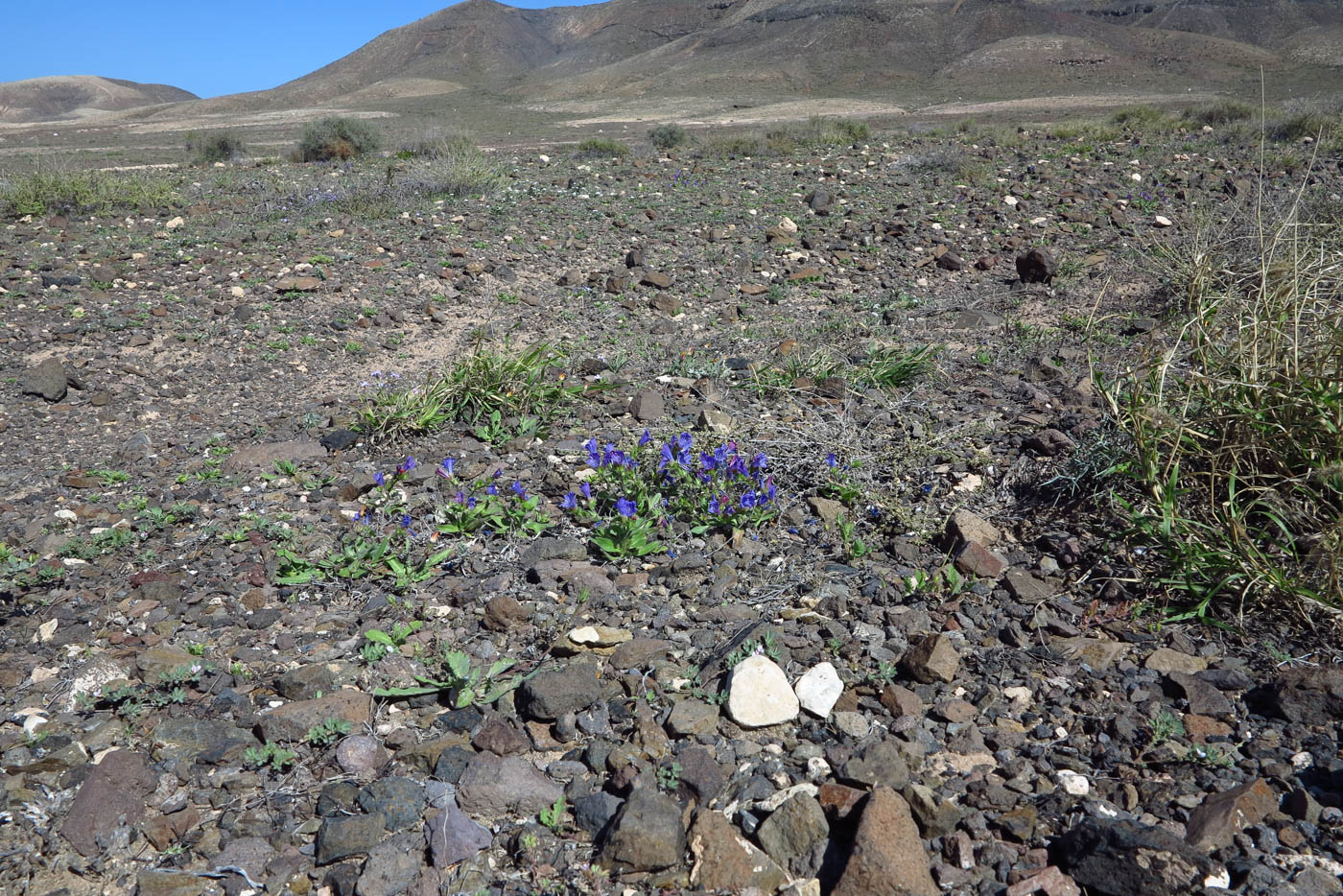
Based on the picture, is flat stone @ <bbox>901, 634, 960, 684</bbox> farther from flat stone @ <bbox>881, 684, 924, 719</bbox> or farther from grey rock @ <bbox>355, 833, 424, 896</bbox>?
grey rock @ <bbox>355, 833, 424, 896</bbox>

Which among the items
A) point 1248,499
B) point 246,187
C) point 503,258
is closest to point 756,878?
point 1248,499

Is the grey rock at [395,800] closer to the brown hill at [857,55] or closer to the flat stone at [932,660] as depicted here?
the flat stone at [932,660]

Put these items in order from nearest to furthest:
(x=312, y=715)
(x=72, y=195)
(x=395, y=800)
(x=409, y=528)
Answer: (x=395, y=800) < (x=312, y=715) < (x=409, y=528) < (x=72, y=195)

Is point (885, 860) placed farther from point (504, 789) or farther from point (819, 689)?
point (504, 789)

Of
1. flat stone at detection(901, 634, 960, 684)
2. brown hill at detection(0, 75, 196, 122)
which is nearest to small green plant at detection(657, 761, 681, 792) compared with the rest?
flat stone at detection(901, 634, 960, 684)

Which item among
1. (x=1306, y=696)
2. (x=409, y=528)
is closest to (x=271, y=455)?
(x=409, y=528)

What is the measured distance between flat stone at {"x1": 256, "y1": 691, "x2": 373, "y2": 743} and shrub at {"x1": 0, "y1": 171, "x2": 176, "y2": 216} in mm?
7430

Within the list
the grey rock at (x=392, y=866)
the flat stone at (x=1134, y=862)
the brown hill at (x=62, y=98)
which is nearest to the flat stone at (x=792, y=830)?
the flat stone at (x=1134, y=862)

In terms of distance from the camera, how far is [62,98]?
7825cm

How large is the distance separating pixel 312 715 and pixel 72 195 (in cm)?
799

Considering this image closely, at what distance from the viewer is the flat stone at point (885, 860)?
1621 millimetres

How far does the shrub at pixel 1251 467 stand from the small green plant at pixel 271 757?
2.31 metres

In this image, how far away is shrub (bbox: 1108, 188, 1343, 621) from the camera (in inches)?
91.3

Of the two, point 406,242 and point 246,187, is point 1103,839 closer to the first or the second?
point 406,242
